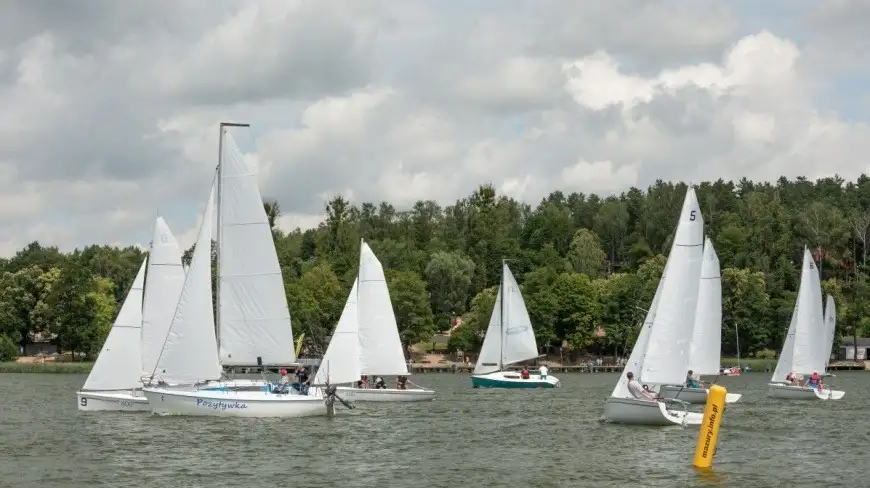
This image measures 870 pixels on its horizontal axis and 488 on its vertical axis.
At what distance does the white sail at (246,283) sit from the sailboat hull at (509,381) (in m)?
42.2

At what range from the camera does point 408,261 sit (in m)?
177

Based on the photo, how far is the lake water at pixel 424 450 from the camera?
35156mm

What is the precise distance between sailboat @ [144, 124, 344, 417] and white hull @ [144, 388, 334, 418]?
38 millimetres

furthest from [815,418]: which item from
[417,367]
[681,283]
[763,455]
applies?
[417,367]

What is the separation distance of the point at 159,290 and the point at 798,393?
1402 inches

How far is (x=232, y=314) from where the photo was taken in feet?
156

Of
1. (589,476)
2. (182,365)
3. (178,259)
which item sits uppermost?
(178,259)

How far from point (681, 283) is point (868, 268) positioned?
125 meters

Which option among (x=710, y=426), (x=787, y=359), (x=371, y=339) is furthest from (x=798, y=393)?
(x=710, y=426)

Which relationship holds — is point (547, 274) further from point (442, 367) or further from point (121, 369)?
point (121, 369)

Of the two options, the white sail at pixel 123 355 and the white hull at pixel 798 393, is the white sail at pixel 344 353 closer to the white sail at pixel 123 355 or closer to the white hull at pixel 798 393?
the white sail at pixel 123 355

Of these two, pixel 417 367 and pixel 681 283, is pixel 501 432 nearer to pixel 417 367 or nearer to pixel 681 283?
pixel 681 283

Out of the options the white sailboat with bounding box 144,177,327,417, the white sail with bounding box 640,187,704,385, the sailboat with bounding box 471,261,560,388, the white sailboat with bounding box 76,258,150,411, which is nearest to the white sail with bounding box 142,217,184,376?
the white sailboat with bounding box 76,258,150,411

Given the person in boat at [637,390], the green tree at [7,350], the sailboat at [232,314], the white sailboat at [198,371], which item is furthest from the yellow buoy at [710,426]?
the green tree at [7,350]
